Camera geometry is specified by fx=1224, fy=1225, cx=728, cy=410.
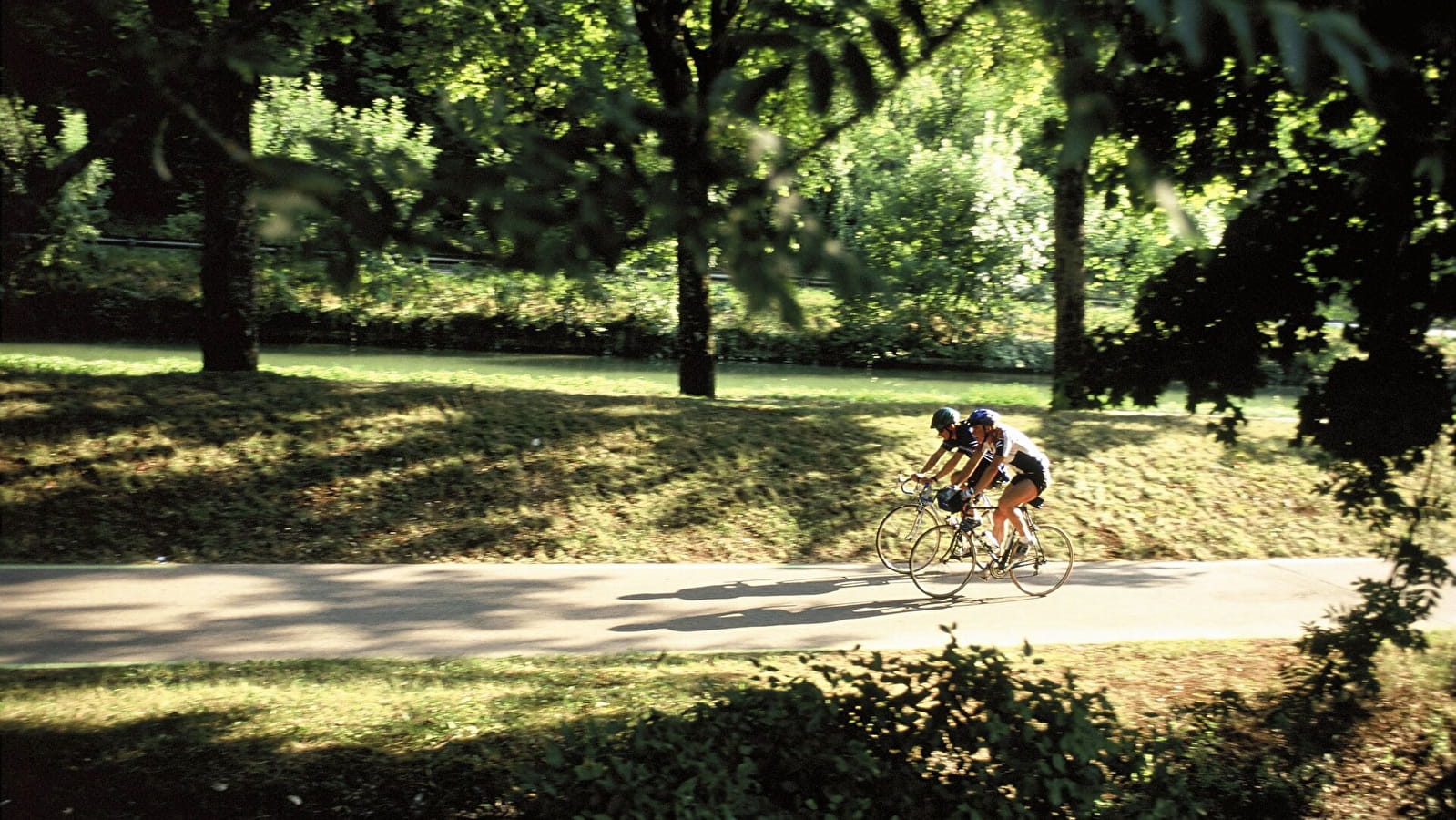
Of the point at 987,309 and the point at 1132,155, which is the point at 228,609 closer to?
the point at 1132,155

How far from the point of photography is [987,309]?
25.1 m

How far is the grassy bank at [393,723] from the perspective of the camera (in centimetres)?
512

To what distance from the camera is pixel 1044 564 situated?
456 inches

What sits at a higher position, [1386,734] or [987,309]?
[987,309]

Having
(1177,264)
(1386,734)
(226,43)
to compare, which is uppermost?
(226,43)

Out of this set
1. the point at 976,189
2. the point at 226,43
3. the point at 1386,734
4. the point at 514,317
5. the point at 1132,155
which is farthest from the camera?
the point at 514,317

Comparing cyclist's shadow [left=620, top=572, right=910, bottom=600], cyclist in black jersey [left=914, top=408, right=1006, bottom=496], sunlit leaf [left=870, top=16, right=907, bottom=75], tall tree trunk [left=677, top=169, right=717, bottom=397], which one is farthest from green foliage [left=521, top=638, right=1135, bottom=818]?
tall tree trunk [left=677, top=169, right=717, bottom=397]

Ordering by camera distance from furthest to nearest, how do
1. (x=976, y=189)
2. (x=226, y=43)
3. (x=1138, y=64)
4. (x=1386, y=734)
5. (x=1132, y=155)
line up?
(x=976, y=189) < (x=1386, y=734) < (x=1138, y=64) < (x=226, y=43) < (x=1132, y=155)

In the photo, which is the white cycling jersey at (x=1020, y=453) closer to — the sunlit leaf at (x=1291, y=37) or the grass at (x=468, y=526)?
the grass at (x=468, y=526)

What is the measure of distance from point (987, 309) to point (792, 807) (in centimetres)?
2110

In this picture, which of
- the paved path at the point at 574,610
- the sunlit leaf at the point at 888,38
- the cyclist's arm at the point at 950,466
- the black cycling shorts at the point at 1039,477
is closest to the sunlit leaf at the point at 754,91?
the sunlit leaf at the point at 888,38

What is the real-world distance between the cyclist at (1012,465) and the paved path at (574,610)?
0.69 meters

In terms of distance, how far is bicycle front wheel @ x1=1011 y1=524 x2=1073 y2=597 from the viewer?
11.0 metres

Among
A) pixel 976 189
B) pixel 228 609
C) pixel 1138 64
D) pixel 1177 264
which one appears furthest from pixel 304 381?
pixel 976 189
